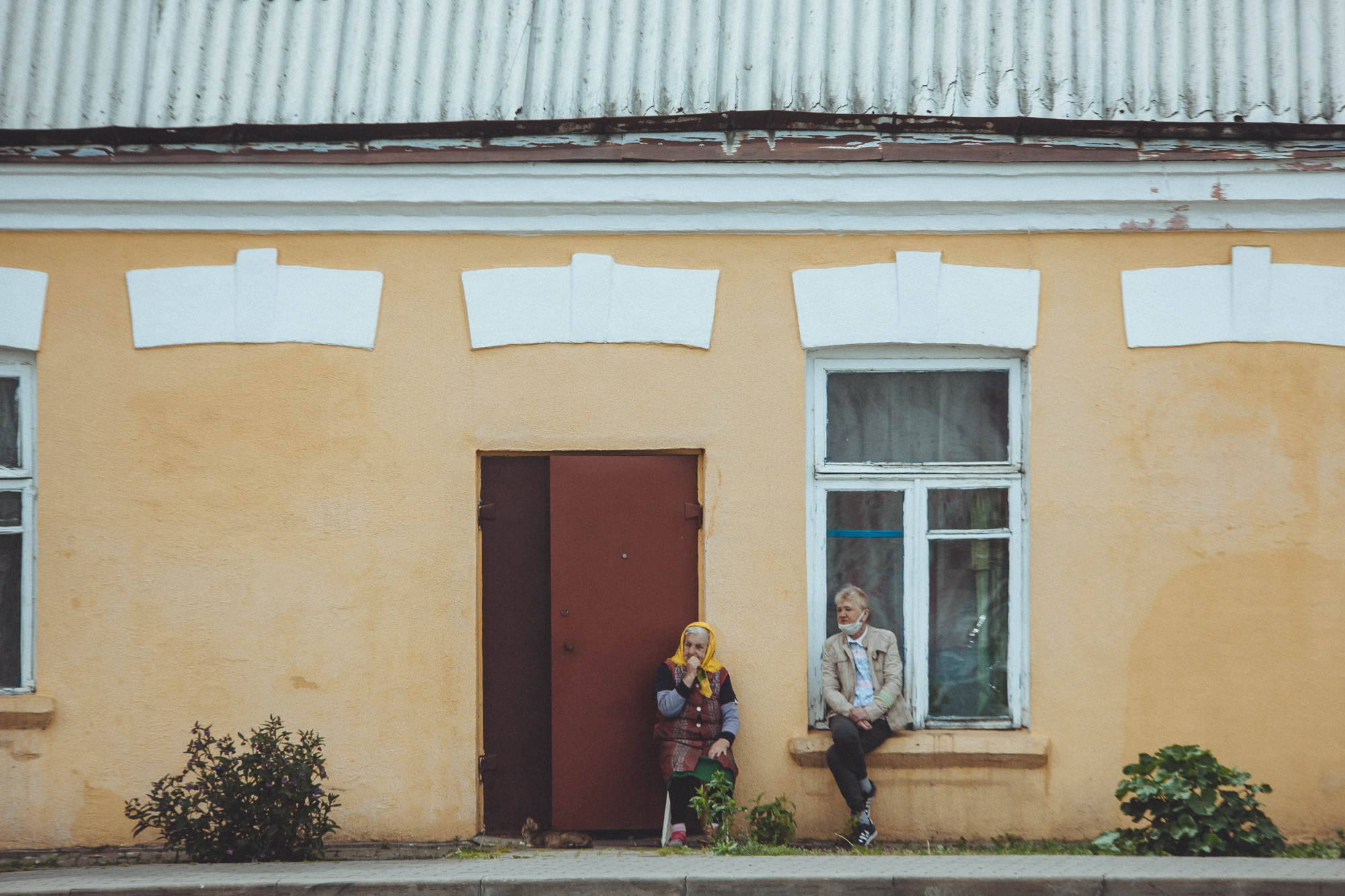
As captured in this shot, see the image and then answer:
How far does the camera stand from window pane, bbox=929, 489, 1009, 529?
567cm

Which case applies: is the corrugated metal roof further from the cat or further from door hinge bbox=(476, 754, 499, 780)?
the cat

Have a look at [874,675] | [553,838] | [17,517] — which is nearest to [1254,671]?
[874,675]

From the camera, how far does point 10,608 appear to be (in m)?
5.67

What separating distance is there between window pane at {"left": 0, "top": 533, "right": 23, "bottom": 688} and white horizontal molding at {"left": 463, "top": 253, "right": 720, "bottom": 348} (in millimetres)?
2506

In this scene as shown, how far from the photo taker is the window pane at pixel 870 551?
18.7 feet

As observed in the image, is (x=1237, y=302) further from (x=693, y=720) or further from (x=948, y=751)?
(x=693, y=720)

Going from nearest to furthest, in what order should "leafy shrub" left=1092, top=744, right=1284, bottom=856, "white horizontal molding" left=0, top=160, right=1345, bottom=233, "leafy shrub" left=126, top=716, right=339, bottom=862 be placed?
1. "leafy shrub" left=1092, top=744, right=1284, bottom=856
2. "leafy shrub" left=126, top=716, right=339, bottom=862
3. "white horizontal molding" left=0, top=160, right=1345, bottom=233

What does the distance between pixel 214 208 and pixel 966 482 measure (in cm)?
388

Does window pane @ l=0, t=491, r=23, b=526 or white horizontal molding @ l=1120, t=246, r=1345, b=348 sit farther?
window pane @ l=0, t=491, r=23, b=526

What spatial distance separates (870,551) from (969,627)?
2.03ft

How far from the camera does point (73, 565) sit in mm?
5543

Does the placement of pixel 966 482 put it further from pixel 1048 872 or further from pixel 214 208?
pixel 214 208

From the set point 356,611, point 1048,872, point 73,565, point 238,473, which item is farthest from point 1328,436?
point 73,565

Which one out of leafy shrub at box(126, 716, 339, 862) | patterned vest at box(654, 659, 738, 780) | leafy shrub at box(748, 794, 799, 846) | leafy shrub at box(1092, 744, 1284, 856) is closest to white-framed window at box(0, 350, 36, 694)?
leafy shrub at box(126, 716, 339, 862)
